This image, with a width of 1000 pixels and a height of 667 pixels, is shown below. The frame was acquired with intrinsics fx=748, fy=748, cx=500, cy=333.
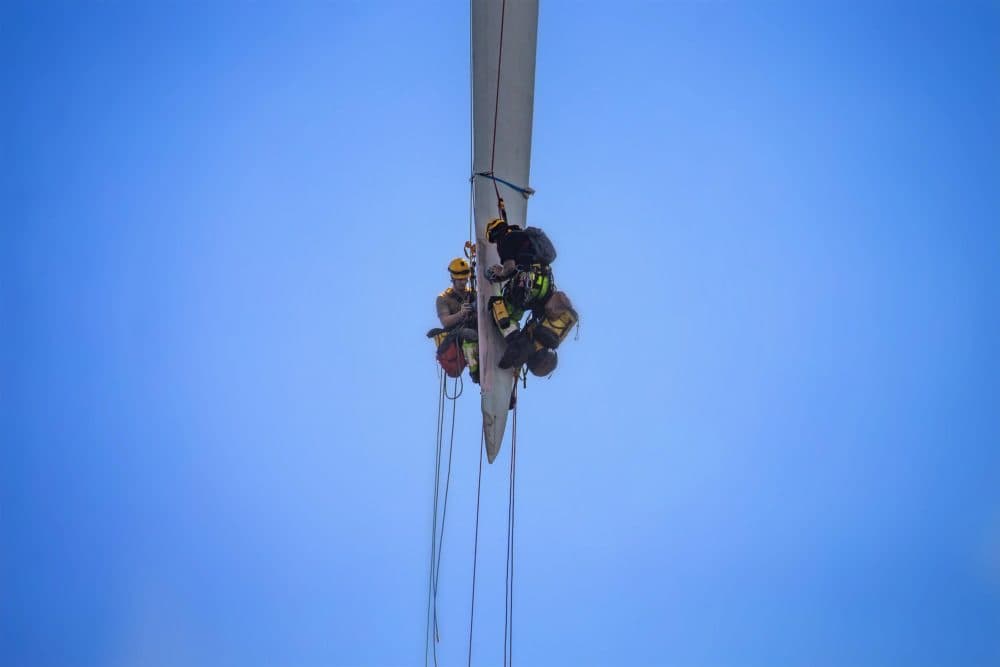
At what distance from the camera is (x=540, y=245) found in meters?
7.19

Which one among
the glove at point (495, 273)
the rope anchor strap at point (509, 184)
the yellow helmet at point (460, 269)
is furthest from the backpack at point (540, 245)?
the rope anchor strap at point (509, 184)

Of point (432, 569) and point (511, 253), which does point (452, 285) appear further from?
point (432, 569)

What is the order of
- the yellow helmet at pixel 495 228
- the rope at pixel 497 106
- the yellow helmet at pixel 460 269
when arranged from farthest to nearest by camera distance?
the rope at pixel 497 106, the yellow helmet at pixel 460 269, the yellow helmet at pixel 495 228

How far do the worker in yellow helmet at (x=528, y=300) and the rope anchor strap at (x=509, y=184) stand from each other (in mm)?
1133

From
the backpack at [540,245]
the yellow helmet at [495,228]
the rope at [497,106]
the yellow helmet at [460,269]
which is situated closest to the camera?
the backpack at [540,245]

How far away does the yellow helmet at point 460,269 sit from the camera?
7.88 m

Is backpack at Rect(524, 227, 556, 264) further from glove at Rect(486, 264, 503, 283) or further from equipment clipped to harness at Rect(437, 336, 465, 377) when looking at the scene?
equipment clipped to harness at Rect(437, 336, 465, 377)

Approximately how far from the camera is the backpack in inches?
282

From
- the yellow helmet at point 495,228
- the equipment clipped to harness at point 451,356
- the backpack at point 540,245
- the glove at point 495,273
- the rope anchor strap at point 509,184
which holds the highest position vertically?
the rope anchor strap at point 509,184

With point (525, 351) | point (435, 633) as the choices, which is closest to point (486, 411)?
point (525, 351)

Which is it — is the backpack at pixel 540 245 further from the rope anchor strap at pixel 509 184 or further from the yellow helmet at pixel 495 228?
the rope anchor strap at pixel 509 184

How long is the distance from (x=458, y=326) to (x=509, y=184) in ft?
6.14

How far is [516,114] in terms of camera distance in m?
8.84

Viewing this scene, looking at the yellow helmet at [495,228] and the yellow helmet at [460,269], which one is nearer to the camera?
the yellow helmet at [495,228]
